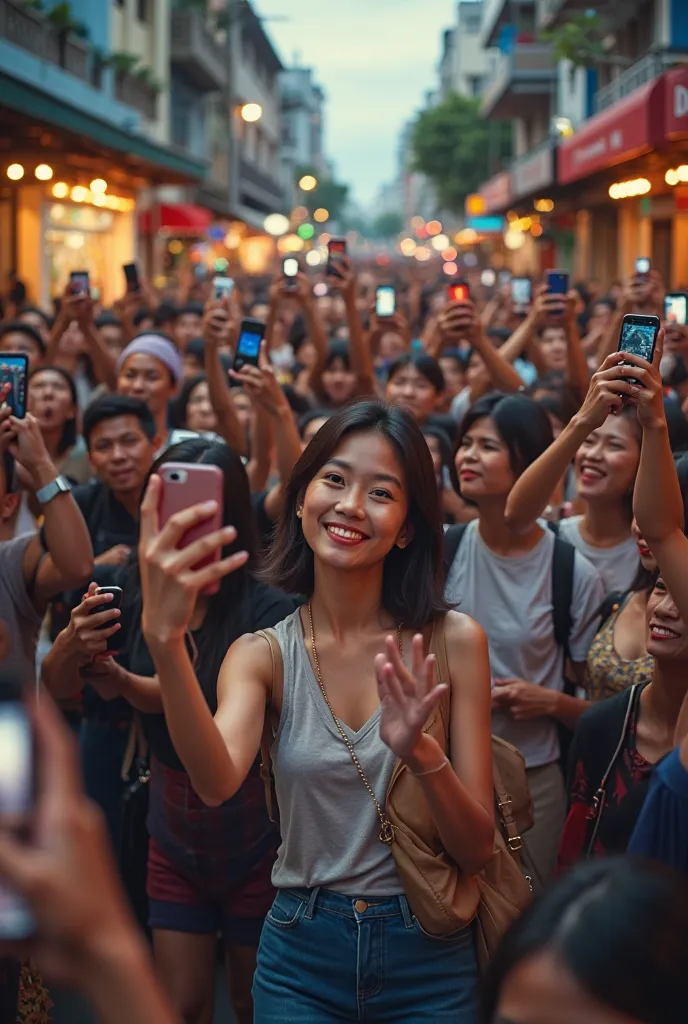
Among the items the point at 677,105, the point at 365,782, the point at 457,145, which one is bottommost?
the point at 365,782

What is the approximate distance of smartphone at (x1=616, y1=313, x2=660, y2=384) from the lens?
3.62m

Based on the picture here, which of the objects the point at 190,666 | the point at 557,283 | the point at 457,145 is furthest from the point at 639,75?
the point at 457,145

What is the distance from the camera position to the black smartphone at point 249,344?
5077mm

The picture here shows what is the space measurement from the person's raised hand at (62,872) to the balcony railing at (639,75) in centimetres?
1986

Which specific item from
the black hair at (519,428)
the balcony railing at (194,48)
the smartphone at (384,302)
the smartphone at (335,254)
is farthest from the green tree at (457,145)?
the black hair at (519,428)

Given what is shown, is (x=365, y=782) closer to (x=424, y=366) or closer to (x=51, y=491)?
(x=51, y=491)

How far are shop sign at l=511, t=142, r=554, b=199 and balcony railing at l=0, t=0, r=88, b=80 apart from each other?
10.4 meters

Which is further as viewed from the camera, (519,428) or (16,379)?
(519,428)

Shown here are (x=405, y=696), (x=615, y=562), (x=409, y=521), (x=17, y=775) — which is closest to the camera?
(x=17, y=775)

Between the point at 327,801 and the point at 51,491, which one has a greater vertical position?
the point at 51,491

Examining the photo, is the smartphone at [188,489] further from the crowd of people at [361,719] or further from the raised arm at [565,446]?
the raised arm at [565,446]

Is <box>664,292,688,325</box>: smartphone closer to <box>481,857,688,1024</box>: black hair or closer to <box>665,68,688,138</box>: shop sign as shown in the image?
<box>481,857,688,1024</box>: black hair

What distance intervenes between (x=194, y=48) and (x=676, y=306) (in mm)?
32193

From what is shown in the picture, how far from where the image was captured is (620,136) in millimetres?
18781
